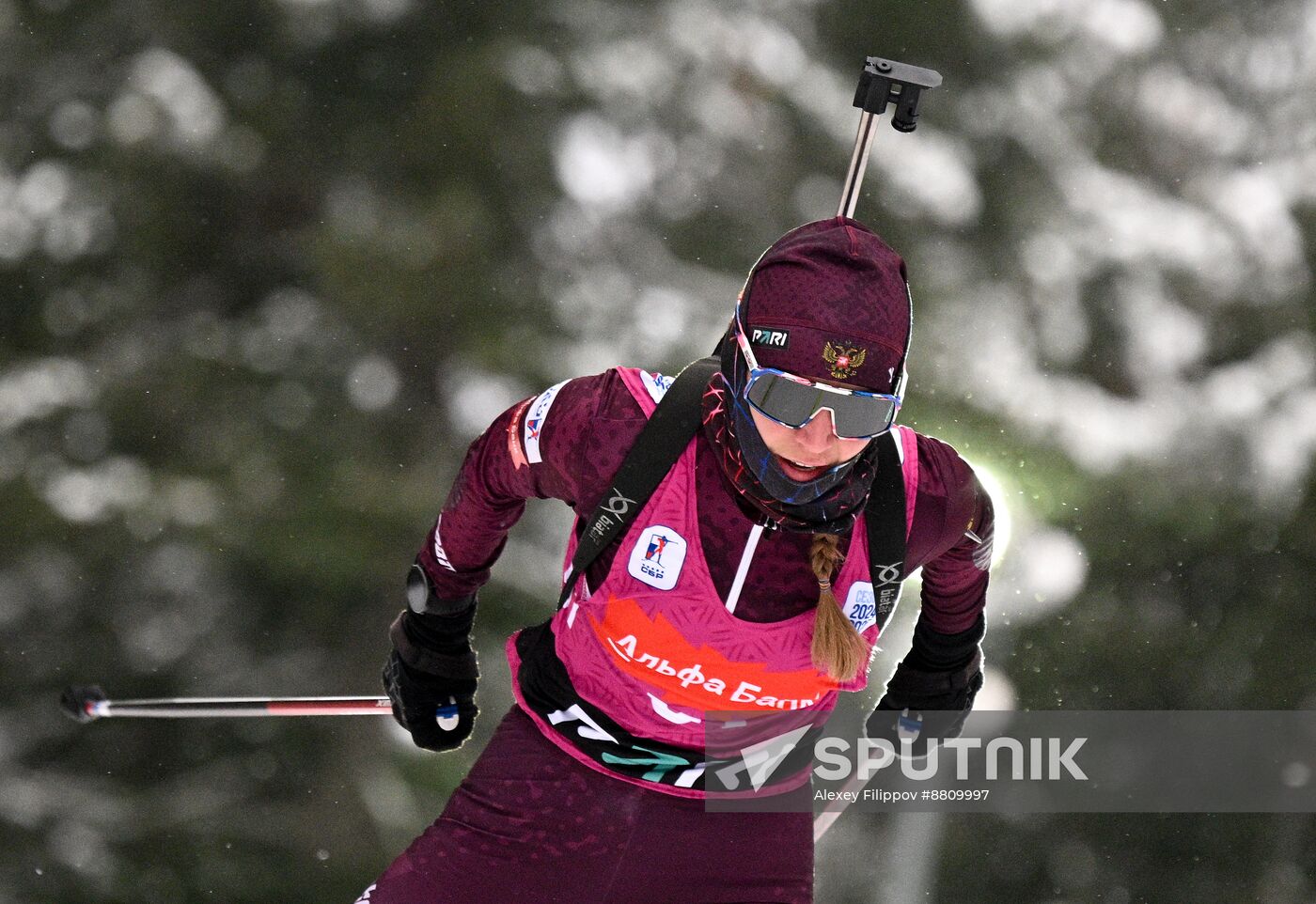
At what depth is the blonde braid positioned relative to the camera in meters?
2.00

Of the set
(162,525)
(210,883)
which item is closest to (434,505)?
(162,525)

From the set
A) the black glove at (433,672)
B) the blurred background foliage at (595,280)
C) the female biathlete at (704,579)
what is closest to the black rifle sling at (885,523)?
the female biathlete at (704,579)

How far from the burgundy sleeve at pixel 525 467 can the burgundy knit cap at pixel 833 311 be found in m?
Result: 0.26

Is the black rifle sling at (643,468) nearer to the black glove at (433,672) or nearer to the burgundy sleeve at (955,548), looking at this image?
the burgundy sleeve at (955,548)

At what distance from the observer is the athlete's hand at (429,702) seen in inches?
101

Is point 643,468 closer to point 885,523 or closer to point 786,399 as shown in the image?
point 786,399

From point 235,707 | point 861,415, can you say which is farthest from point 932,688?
point 235,707

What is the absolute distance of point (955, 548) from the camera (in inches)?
93.0

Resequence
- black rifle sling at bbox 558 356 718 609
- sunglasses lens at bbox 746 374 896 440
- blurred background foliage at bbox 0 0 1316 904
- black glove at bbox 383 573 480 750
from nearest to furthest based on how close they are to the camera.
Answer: sunglasses lens at bbox 746 374 896 440, black rifle sling at bbox 558 356 718 609, black glove at bbox 383 573 480 750, blurred background foliage at bbox 0 0 1316 904

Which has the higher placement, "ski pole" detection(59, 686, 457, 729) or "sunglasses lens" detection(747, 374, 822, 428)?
"sunglasses lens" detection(747, 374, 822, 428)

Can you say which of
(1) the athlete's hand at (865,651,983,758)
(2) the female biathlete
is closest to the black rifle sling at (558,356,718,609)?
(2) the female biathlete

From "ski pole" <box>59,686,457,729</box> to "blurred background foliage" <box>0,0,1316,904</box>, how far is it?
7.11 ft

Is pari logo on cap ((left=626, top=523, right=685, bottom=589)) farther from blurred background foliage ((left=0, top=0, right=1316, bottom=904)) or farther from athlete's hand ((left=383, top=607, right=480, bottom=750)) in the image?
blurred background foliage ((left=0, top=0, right=1316, bottom=904))

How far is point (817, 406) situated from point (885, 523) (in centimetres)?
27
